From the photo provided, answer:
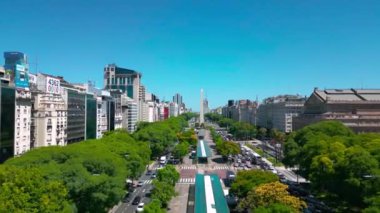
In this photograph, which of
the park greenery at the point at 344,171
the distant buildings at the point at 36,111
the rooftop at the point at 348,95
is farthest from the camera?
the rooftop at the point at 348,95

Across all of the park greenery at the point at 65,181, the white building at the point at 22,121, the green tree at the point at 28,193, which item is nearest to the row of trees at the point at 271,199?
the park greenery at the point at 65,181

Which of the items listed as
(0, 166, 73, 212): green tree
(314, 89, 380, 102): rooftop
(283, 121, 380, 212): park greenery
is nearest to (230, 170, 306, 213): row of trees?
(283, 121, 380, 212): park greenery

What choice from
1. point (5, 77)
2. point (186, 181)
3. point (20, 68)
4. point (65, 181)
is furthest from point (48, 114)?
point (65, 181)

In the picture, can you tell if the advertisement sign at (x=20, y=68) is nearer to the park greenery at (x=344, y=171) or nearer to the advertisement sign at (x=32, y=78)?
the advertisement sign at (x=32, y=78)

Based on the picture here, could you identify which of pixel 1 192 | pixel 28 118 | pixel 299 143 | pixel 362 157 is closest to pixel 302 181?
pixel 299 143

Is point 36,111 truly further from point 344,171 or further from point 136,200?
point 344,171
